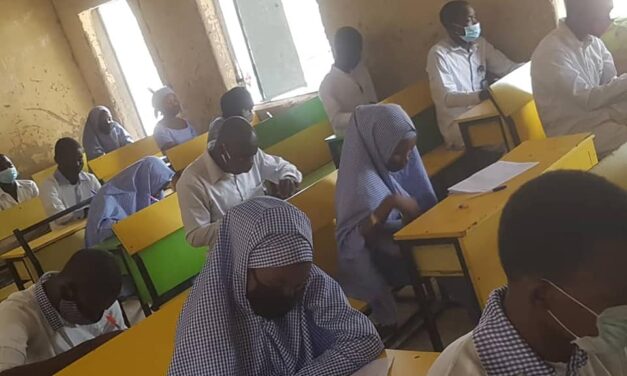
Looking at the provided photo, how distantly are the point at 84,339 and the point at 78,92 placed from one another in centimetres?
669

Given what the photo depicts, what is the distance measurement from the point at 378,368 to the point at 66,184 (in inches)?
176

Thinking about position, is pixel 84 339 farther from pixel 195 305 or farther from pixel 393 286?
pixel 393 286

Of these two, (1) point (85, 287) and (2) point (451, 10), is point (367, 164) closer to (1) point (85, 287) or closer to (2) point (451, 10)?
(1) point (85, 287)

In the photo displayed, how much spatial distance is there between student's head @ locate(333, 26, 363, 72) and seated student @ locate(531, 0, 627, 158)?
179cm

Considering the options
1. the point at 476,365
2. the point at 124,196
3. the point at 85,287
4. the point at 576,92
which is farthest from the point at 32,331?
the point at 576,92

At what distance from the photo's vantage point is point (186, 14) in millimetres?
6801

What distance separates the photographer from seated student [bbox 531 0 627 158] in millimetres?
3367

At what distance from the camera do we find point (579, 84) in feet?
11.2

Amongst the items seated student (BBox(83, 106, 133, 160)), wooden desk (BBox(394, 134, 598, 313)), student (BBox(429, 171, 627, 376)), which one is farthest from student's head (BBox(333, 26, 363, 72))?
student (BBox(429, 171, 627, 376))

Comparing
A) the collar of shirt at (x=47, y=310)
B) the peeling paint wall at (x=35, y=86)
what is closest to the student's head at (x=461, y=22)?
the collar of shirt at (x=47, y=310)

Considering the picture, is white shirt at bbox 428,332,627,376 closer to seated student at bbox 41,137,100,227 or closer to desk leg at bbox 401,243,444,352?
desk leg at bbox 401,243,444,352

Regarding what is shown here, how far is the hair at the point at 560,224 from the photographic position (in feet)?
3.17

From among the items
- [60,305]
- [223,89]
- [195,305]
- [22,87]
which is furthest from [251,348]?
[22,87]

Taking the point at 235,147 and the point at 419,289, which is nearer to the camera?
the point at 419,289
